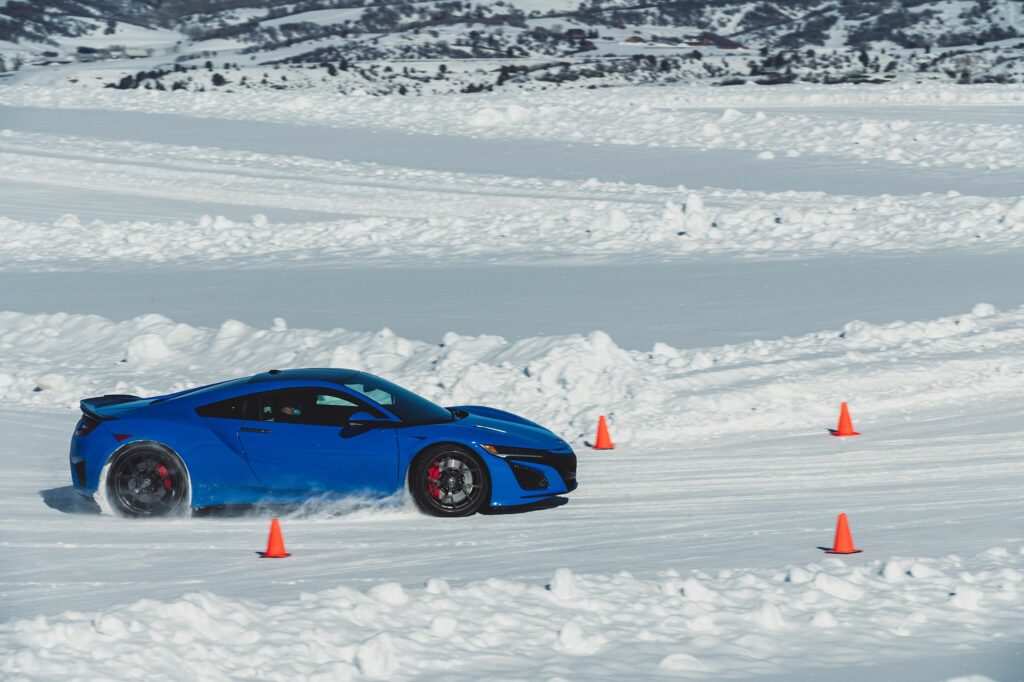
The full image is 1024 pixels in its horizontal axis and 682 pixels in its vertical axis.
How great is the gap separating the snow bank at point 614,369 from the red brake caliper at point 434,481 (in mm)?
3005

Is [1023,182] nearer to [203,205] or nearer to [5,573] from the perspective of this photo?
[203,205]

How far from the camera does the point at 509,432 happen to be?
34.4ft

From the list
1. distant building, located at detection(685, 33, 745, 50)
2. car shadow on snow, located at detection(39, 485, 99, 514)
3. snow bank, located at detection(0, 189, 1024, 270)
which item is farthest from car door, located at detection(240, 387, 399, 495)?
distant building, located at detection(685, 33, 745, 50)

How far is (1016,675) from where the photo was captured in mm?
6523

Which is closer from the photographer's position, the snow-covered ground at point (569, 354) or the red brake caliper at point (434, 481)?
the snow-covered ground at point (569, 354)

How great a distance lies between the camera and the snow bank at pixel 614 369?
44.2 ft

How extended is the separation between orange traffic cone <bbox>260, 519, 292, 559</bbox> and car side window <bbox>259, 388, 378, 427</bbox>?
1349 millimetres

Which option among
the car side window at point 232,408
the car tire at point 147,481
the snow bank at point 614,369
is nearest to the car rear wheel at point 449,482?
the car side window at point 232,408

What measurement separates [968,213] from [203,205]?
13.3 meters

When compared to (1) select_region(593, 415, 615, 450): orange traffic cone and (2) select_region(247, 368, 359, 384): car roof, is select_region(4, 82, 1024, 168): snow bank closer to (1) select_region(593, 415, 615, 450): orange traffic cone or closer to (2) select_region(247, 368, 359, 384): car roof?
(1) select_region(593, 415, 615, 450): orange traffic cone

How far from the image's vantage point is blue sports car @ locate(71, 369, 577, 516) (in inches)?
400

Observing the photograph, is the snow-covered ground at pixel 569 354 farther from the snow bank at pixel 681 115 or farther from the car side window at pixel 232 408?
the car side window at pixel 232 408

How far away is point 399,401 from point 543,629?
3747 millimetres

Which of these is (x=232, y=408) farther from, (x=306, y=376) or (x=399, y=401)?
(x=399, y=401)
